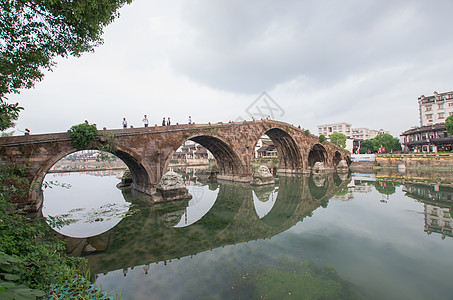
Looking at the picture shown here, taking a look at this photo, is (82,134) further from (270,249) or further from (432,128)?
(432,128)

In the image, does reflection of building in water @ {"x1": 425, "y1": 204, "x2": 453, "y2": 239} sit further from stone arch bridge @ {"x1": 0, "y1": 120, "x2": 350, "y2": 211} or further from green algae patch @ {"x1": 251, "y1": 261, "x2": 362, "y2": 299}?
stone arch bridge @ {"x1": 0, "y1": 120, "x2": 350, "y2": 211}

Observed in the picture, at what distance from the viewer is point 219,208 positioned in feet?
48.8

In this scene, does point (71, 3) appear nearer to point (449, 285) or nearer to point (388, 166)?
point (449, 285)

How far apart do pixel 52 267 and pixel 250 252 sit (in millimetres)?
6185

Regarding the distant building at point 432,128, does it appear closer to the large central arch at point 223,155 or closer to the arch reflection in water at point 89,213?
the large central arch at point 223,155

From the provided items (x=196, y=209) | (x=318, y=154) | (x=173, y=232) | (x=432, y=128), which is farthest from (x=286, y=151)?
(x=432, y=128)

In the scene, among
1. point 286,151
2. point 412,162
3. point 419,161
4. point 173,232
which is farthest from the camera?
point 412,162

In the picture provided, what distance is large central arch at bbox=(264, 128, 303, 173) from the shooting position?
34.1 meters

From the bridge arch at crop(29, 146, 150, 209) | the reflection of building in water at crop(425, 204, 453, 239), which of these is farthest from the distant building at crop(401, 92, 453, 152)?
the bridge arch at crop(29, 146, 150, 209)

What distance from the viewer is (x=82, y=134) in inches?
575

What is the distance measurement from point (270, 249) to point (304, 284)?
7.78 feet

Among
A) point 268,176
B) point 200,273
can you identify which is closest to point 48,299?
point 200,273

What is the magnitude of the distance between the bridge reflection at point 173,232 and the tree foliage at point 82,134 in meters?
5.78

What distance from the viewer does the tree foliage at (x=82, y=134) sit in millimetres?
14562
